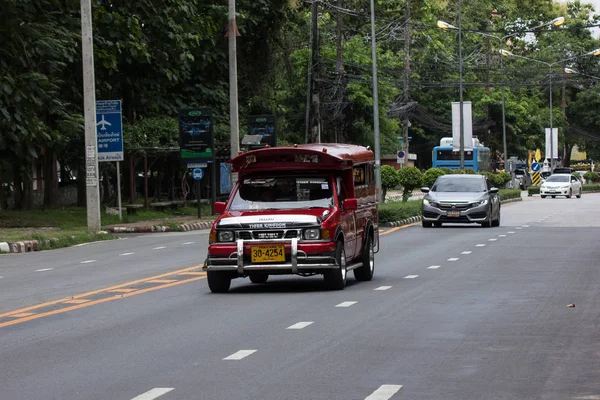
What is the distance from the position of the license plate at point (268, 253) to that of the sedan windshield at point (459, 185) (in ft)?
65.2

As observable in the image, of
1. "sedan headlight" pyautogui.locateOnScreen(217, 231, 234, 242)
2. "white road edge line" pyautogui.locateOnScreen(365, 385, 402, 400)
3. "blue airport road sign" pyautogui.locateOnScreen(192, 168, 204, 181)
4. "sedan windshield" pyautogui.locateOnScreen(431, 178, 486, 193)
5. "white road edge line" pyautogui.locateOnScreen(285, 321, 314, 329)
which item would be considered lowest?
"white road edge line" pyautogui.locateOnScreen(285, 321, 314, 329)

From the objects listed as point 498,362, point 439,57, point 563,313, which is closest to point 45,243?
point 563,313

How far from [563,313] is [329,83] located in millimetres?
51964

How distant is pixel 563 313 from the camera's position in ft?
44.5

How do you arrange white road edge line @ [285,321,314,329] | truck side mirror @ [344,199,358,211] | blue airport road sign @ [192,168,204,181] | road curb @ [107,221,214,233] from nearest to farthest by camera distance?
white road edge line @ [285,321,314,329]
truck side mirror @ [344,199,358,211]
road curb @ [107,221,214,233]
blue airport road sign @ [192,168,204,181]

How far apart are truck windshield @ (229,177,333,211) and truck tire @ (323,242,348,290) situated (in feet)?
2.47

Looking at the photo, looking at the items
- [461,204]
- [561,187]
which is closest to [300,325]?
[461,204]

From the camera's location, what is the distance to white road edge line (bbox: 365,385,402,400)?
841 cm

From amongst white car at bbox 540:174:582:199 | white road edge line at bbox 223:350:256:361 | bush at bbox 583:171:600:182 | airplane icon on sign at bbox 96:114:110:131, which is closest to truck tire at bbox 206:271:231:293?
white road edge line at bbox 223:350:256:361

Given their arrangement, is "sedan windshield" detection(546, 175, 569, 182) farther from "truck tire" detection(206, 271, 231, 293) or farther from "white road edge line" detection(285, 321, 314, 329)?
"white road edge line" detection(285, 321, 314, 329)

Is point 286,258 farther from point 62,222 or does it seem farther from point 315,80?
point 315,80

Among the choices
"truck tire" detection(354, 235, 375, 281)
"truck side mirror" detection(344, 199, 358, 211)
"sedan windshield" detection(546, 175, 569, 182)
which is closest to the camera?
"truck side mirror" detection(344, 199, 358, 211)

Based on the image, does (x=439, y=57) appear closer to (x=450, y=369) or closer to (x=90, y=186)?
(x=90, y=186)

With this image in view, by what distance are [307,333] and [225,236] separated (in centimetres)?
439
